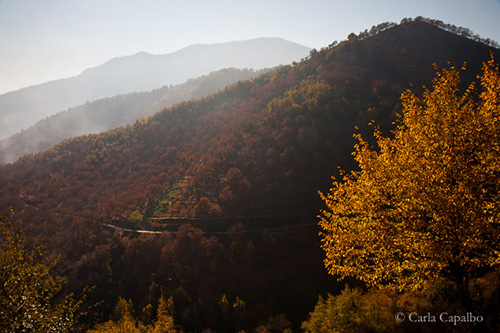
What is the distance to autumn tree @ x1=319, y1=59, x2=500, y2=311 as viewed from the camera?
32.8 ft

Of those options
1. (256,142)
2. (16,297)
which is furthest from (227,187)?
(16,297)

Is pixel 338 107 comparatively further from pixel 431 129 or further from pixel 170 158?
pixel 431 129

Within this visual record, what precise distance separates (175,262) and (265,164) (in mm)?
36821

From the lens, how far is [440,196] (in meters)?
10.2

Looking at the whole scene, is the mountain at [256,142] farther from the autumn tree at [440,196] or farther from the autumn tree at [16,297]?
the autumn tree at [440,196]

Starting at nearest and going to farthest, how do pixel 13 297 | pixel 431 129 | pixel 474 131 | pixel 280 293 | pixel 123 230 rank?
1. pixel 474 131
2. pixel 431 129
3. pixel 13 297
4. pixel 280 293
5. pixel 123 230

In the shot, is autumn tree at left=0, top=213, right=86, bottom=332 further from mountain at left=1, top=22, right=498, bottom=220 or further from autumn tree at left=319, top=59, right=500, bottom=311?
mountain at left=1, top=22, right=498, bottom=220

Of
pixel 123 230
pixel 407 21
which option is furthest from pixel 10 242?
pixel 407 21

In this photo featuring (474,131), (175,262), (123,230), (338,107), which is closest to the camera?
(474,131)

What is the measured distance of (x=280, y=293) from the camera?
1972 inches

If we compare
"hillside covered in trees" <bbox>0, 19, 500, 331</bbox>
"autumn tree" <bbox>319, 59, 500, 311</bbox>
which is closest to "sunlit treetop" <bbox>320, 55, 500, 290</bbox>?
"autumn tree" <bbox>319, 59, 500, 311</bbox>

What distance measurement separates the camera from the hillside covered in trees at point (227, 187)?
52000mm

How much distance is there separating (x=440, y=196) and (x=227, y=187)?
63.0 m

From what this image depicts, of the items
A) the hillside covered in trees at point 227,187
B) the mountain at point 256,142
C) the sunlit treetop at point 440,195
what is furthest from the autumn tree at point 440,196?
the mountain at point 256,142
